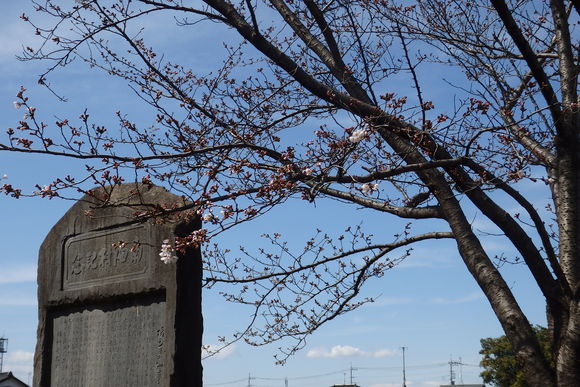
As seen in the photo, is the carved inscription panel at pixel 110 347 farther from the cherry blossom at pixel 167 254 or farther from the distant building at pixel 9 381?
the distant building at pixel 9 381

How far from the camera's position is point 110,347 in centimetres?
678

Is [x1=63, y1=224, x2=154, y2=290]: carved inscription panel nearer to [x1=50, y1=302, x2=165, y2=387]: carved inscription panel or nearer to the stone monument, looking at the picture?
the stone monument

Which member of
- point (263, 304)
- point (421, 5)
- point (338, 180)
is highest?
point (421, 5)

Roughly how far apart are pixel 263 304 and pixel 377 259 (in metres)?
1.52

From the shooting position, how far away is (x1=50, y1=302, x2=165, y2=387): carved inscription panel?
6383mm

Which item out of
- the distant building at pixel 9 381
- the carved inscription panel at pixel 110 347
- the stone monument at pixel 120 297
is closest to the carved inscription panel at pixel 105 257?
the stone monument at pixel 120 297

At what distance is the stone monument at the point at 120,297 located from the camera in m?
6.28

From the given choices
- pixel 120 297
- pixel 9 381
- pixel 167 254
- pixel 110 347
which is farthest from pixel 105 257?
pixel 9 381

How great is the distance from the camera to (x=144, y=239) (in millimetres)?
6688

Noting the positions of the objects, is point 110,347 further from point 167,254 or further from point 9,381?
point 9,381

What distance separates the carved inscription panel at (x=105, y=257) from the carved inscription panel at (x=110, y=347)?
30 centimetres

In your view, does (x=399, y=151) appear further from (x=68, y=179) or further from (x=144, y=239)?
(x=68, y=179)

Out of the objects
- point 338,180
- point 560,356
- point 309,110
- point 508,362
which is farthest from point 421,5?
point 508,362

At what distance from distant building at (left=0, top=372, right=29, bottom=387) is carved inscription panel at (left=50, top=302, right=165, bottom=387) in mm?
23624
